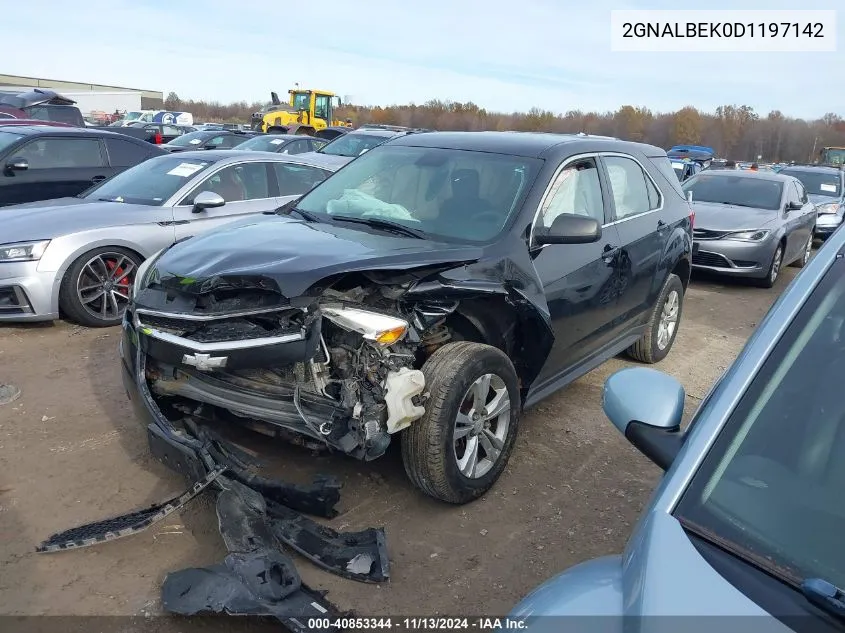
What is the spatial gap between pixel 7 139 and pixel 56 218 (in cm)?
308

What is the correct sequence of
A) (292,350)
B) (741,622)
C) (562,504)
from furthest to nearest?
(562,504) → (292,350) → (741,622)

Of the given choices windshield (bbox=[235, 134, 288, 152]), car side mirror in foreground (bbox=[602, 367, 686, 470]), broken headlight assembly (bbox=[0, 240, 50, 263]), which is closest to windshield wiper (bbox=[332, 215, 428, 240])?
car side mirror in foreground (bbox=[602, 367, 686, 470])

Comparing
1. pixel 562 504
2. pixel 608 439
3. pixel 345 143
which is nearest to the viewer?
pixel 562 504

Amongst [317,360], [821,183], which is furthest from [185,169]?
[821,183]

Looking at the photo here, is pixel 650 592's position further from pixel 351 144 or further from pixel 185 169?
pixel 351 144

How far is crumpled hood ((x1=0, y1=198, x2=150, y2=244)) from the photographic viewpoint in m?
5.64

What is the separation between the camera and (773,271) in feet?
31.5

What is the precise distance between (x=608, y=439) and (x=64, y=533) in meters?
3.15

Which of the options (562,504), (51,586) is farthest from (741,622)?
(51,586)

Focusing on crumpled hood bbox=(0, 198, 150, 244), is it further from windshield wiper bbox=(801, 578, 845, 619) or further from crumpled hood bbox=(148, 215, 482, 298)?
windshield wiper bbox=(801, 578, 845, 619)

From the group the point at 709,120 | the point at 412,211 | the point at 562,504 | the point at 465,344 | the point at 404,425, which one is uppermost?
the point at 709,120

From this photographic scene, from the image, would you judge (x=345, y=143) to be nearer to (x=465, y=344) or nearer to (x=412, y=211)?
(x=412, y=211)

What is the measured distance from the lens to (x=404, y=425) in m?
3.04

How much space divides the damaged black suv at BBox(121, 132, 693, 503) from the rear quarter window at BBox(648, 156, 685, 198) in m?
1.09
